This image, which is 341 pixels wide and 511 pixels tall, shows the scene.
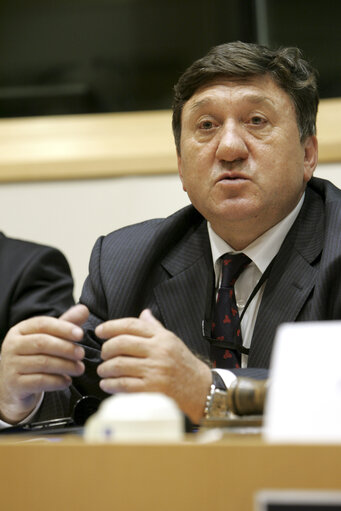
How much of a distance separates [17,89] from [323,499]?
2.80m

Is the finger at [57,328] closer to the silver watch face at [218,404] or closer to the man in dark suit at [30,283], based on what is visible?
the silver watch face at [218,404]

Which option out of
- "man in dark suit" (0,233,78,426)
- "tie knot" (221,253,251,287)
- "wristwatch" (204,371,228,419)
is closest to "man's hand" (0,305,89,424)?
"wristwatch" (204,371,228,419)

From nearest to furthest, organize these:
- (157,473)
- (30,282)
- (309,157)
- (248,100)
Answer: (157,473)
(248,100)
(309,157)
(30,282)

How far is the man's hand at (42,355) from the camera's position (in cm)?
134

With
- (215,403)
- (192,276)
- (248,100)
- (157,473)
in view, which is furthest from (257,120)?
(157,473)

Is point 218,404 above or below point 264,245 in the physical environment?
below

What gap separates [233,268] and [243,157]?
11.1 inches

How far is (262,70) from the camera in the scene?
1946mm

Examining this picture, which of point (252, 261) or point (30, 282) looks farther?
point (30, 282)

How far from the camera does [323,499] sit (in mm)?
585

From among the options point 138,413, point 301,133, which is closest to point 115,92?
point 301,133

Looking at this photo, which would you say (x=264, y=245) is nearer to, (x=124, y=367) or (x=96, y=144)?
(x=124, y=367)

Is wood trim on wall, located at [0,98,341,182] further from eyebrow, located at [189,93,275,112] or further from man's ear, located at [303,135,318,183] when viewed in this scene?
eyebrow, located at [189,93,275,112]

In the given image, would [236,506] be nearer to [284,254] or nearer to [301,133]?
[284,254]
